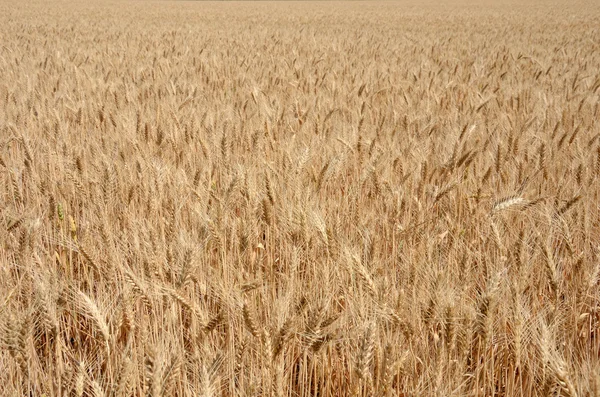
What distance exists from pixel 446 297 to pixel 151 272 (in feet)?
2.50

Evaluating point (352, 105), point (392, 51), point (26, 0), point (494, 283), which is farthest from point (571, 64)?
point (26, 0)

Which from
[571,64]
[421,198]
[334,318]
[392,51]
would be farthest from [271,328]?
[392,51]

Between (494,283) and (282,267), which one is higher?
(494,283)

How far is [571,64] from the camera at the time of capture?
598cm

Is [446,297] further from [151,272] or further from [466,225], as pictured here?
[466,225]

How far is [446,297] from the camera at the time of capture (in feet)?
3.76

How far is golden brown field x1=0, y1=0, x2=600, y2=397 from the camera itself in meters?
1.16

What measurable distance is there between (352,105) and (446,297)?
2.85m

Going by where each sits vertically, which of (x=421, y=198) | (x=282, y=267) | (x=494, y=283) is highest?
(x=494, y=283)

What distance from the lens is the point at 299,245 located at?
5.72 ft

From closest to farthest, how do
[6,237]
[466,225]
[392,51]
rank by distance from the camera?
[6,237] < [466,225] < [392,51]

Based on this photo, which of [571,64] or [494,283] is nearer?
[494,283]

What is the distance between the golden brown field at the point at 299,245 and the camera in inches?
45.5

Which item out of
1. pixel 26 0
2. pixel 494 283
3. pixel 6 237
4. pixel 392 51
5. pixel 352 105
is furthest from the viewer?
pixel 26 0
